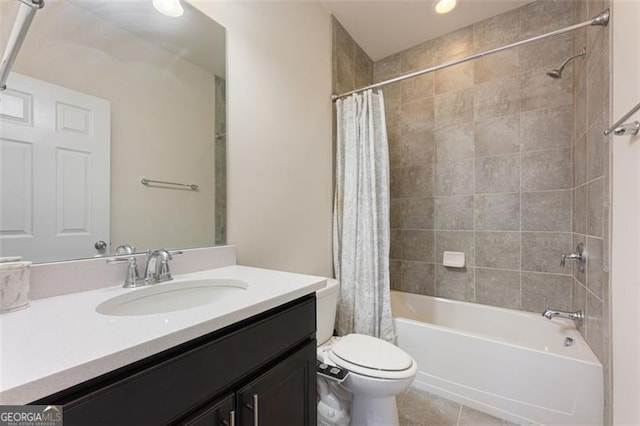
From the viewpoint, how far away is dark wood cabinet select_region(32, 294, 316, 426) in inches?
17.7

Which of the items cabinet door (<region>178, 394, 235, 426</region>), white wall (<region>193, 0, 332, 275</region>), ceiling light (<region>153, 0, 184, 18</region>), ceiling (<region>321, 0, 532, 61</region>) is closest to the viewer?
cabinet door (<region>178, 394, 235, 426</region>)

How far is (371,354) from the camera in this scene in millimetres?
1315

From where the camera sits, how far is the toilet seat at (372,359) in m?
1.18

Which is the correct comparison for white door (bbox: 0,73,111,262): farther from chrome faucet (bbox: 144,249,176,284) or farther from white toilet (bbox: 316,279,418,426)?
white toilet (bbox: 316,279,418,426)

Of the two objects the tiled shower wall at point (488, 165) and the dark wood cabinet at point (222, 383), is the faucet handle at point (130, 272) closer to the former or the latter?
the dark wood cabinet at point (222, 383)

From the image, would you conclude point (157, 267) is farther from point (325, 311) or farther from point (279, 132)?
point (279, 132)

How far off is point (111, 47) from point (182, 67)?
0.87 feet

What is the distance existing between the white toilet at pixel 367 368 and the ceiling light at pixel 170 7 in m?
1.43

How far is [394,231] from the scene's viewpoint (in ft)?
8.45

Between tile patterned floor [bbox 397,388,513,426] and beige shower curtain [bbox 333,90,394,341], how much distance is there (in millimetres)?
373

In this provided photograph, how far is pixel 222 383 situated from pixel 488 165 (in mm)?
2287

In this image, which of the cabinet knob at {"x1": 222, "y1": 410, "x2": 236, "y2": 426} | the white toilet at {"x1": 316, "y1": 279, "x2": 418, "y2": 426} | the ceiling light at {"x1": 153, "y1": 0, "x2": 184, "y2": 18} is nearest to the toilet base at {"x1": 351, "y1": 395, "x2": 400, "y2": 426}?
the white toilet at {"x1": 316, "y1": 279, "x2": 418, "y2": 426}
